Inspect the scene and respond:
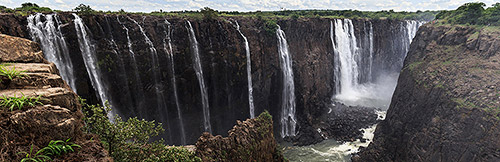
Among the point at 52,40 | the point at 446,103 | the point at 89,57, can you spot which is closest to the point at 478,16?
the point at 446,103

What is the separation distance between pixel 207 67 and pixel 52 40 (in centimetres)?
1342

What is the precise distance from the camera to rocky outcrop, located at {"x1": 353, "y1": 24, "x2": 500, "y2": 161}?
1748 cm

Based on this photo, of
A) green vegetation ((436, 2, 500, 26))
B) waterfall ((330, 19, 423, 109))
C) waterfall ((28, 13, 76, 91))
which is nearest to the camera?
waterfall ((28, 13, 76, 91))

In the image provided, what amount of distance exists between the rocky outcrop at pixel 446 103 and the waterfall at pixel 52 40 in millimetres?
27417

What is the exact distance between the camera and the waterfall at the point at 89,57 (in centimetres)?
2016

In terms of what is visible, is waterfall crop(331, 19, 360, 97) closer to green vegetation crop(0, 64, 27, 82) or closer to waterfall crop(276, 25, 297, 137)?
waterfall crop(276, 25, 297, 137)

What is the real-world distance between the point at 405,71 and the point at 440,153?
11.7 metres

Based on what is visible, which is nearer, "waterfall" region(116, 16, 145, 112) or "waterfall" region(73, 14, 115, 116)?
"waterfall" region(73, 14, 115, 116)

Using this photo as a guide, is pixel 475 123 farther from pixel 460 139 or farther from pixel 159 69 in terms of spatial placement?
pixel 159 69

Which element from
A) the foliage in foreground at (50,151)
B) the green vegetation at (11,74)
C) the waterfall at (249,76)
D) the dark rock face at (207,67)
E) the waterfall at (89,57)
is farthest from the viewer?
the waterfall at (249,76)

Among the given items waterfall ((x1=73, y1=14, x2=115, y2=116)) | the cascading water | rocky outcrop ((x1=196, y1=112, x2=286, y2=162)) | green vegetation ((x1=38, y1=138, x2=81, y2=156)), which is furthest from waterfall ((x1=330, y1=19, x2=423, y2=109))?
green vegetation ((x1=38, y1=138, x2=81, y2=156))

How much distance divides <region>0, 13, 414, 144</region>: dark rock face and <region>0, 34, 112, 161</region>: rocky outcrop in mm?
13885

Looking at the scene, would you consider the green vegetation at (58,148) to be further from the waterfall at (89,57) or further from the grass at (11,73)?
the waterfall at (89,57)

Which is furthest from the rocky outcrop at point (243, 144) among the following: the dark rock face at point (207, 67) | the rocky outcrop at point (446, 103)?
the rocky outcrop at point (446, 103)
